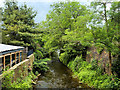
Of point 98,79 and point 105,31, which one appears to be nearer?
point 105,31

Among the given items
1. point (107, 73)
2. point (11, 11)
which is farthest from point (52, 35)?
point (107, 73)

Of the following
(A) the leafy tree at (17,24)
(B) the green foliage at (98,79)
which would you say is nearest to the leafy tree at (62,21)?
(A) the leafy tree at (17,24)

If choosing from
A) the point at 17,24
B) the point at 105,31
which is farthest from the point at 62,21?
the point at 105,31

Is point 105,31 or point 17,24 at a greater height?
point 17,24

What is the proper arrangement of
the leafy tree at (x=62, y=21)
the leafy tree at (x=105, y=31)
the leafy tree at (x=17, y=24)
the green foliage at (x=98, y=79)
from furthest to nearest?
the leafy tree at (x=62, y=21) < the leafy tree at (x=17, y=24) < the green foliage at (x=98, y=79) < the leafy tree at (x=105, y=31)

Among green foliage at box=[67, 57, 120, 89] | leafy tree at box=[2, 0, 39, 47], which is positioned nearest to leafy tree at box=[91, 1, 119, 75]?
green foliage at box=[67, 57, 120, 89]

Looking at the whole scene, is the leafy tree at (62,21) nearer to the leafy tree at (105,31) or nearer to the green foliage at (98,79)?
the green foliage at (98,79)

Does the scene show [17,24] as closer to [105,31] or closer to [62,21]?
[62,21]

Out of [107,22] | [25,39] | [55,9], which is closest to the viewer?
[107,22]

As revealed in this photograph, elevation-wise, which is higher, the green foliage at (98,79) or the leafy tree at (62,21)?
the leafy tree at (62,21)

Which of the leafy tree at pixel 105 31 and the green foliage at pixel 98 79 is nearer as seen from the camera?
the leafy tree at pixel 105 31

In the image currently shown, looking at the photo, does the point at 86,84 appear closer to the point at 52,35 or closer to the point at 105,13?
the point at 105,13

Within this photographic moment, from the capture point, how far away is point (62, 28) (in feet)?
57.0

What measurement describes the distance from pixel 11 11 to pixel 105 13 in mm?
13047
